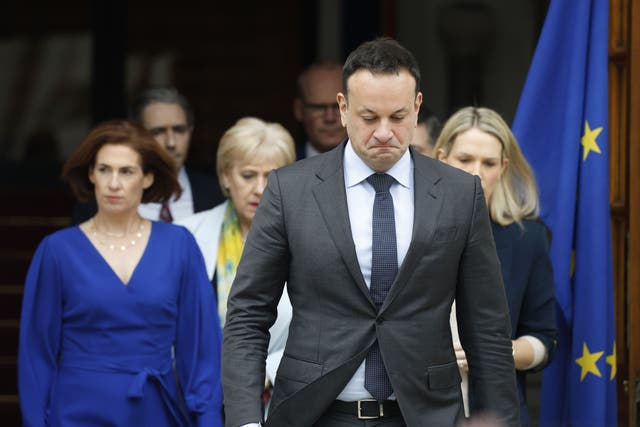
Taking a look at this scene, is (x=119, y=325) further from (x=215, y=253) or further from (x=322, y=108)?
(x=322, y=108)

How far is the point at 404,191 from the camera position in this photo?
3512 mm

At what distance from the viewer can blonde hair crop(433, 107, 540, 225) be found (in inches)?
185

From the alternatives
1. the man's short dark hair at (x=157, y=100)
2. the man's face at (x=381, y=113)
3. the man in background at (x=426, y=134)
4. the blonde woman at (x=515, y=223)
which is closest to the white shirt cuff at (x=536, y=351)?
the blonde woman at (x=515, y=223)

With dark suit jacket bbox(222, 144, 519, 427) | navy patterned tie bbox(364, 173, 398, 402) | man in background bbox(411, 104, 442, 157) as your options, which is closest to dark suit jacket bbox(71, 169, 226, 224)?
man in background bbox(411, 104, 442, 157)

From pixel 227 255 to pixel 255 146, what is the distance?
42 cm

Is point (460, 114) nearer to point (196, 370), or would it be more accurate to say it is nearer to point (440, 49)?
point (196, 370)

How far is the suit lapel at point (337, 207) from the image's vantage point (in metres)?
3.37

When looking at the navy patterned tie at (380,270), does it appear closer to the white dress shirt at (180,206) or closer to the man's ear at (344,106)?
the man's ear at (344,106)

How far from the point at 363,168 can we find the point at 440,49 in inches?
225

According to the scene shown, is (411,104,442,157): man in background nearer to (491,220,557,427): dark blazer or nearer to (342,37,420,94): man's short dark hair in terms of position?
(491,220,557,427): dark blazer

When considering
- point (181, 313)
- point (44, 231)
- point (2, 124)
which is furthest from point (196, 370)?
point (2, 124)

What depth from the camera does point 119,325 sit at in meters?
4.61

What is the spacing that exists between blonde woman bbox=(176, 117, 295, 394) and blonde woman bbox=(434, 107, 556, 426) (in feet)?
2.26

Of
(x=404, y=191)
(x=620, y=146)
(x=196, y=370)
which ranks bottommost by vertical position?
(x=196, y=370)
